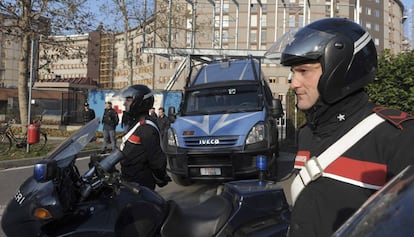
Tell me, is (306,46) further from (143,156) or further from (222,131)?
(222,131)

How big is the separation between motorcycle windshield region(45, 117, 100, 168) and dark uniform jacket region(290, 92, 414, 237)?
1.76 meters

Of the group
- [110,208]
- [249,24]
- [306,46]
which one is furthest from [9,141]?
[249,24]

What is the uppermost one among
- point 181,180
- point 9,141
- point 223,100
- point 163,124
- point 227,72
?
point 227,72

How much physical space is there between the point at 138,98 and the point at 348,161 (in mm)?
2905

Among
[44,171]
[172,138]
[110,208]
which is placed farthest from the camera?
[172,138]

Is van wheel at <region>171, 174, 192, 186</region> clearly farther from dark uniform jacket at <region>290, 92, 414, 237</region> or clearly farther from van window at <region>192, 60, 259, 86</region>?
dark uniform jacket at <region>290, 92, 414, 237</region>

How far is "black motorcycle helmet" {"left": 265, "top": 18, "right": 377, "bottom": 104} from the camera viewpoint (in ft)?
5.75

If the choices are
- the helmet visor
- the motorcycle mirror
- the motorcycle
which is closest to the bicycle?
the motorcycle

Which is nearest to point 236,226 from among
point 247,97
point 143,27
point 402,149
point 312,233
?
point 312,233

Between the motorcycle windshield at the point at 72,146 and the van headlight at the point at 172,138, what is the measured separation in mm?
4697

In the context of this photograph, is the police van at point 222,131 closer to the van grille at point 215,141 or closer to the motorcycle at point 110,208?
the van grille at point 215,141

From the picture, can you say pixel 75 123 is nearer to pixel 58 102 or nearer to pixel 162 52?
pixel 58 102

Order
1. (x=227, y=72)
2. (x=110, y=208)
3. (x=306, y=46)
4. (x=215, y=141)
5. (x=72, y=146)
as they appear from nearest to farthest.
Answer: (x=306, y=46) < (x=110, y=208) < (x=72, y=146) < (x=215, y=141) < (x=227, y=72)

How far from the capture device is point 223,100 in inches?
353
